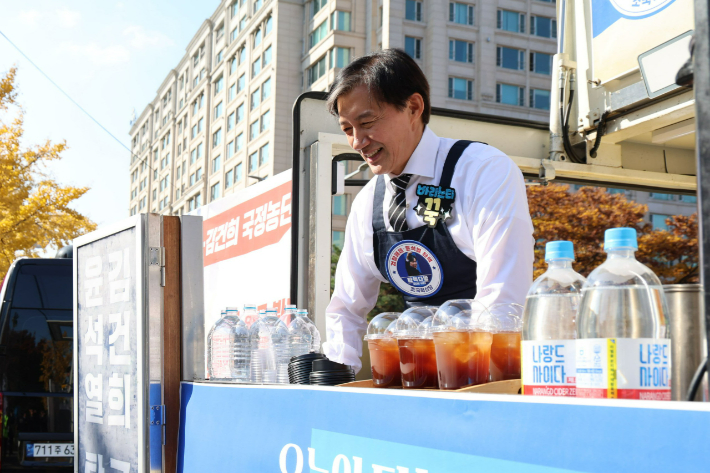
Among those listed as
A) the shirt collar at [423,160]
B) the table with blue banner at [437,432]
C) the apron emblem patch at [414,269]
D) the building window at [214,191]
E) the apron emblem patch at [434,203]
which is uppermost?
the building window at [214,191]

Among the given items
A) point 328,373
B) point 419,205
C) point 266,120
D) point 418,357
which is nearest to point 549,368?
point 418,357

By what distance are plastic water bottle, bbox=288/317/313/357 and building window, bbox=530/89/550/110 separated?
108ft

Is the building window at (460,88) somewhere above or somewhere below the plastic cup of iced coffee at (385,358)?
above

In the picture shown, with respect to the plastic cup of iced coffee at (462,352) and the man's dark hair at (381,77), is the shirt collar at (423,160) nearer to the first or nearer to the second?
the man's dark hair at (381,77)

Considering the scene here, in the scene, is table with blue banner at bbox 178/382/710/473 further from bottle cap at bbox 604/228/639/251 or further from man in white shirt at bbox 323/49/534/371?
man in white shirt at bbox 323/49/534/371

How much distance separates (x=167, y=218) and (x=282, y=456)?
1.07 m

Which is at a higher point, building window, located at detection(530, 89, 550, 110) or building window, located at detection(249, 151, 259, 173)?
building window, located at detection(530, 89, 550, 110)

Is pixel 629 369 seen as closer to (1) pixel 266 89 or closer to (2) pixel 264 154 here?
(2) pixel 264 154

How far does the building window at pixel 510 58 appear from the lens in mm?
33906

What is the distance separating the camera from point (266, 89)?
39781mm

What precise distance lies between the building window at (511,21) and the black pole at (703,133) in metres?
35.4

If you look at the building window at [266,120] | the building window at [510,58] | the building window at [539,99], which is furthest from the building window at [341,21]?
the building window at [539,99]

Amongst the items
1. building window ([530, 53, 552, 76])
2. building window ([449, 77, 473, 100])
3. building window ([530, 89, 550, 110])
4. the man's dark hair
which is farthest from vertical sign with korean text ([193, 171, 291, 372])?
building window ([530, 53, 552, 76])

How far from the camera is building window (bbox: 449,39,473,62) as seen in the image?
32803mm
